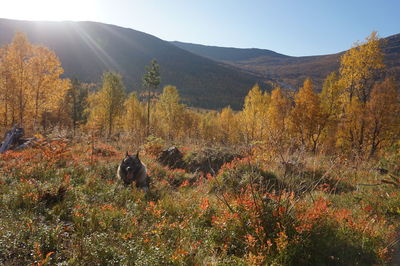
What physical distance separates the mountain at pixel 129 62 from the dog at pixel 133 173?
117 metres

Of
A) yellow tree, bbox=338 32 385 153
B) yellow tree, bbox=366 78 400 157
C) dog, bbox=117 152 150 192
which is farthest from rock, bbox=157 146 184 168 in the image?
yellow tree, bbox=366 78 400 157

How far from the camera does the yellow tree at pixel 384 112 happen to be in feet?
56.4

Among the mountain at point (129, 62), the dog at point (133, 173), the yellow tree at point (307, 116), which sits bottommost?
the dog at point (133, 173)

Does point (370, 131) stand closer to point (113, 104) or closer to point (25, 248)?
point (25, 248)

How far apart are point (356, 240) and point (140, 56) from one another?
621 ft

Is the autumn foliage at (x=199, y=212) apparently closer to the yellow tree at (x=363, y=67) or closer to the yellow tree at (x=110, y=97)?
the yellow tree at (x=363, y=67)

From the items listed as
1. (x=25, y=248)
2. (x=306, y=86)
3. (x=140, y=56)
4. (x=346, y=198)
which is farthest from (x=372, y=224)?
(x=140, y=56)

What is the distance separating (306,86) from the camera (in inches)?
751

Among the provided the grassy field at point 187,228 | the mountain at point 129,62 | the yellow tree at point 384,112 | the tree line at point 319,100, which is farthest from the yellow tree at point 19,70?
the mountain at point 129,62

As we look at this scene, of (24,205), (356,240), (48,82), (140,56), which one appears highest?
(140,56)

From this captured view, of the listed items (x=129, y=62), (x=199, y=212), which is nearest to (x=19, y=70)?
(x=199, y=212)

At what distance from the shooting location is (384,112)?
1736cm

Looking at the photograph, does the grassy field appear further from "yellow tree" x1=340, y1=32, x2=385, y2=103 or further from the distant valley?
the distant valley

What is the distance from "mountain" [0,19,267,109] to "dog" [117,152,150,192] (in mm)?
116844
